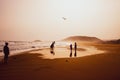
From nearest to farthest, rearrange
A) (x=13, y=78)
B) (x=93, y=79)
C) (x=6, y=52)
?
(x=93, y=79)
(x=13, y=78)
(x=6, y=52)

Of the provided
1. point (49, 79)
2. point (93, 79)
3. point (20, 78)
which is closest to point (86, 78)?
point (93, 79)

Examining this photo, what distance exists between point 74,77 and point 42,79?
6.08ft

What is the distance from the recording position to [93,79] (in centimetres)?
916

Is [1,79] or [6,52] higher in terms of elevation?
[6,52]

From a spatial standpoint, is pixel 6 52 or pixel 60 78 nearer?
pixel 60 78

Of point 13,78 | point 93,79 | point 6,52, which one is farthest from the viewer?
point 6,52

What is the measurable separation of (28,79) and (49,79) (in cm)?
119

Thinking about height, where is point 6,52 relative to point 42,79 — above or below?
above

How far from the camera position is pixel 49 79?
9352mm

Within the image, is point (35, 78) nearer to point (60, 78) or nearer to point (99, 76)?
point (60, 78)

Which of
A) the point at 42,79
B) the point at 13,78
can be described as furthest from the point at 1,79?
the point at 42,79

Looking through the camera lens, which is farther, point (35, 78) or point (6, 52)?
point (6, 52)

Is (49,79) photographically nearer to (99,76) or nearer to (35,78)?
(35,78)

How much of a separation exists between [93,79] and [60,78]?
1.85m
